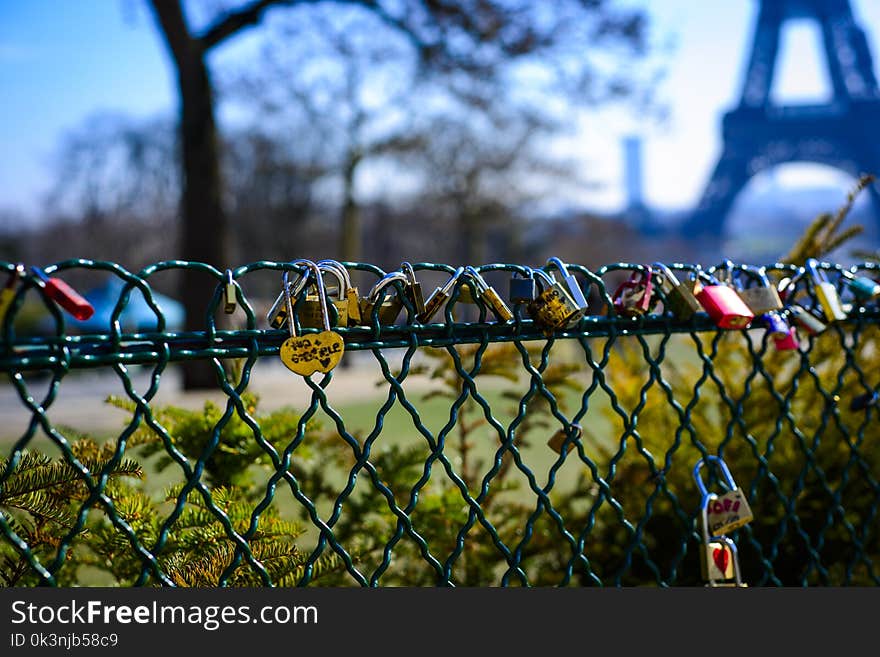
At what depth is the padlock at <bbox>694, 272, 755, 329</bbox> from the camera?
1731 millimetres

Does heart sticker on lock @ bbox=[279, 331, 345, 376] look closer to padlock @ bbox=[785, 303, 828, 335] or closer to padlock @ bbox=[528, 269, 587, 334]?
padlock @ bbox=[528, 269, 587, 334]

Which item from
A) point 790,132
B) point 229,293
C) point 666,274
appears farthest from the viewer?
point 790,132

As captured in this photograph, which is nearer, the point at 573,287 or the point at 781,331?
the point at 573,287

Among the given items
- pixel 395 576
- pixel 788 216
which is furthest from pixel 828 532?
pixel 788 216

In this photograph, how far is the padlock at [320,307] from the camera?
1386 millimetres

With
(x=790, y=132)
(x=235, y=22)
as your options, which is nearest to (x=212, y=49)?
(x=235, y=22)

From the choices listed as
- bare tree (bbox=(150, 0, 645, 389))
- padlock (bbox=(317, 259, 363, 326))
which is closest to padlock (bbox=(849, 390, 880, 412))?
padlock (bbox=(317, 259, 363, 326))

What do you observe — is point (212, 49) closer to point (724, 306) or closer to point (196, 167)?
point (196, 167)

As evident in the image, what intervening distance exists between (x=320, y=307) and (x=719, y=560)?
90 cm

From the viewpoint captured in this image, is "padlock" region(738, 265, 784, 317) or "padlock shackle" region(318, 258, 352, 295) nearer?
"padlock shackle" region(318, 258, 352, 295)

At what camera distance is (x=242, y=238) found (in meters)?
31.8

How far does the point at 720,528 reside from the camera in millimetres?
1689

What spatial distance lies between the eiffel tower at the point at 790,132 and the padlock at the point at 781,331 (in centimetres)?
3337

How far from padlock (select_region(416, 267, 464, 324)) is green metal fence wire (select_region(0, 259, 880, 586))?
0.05 feet
